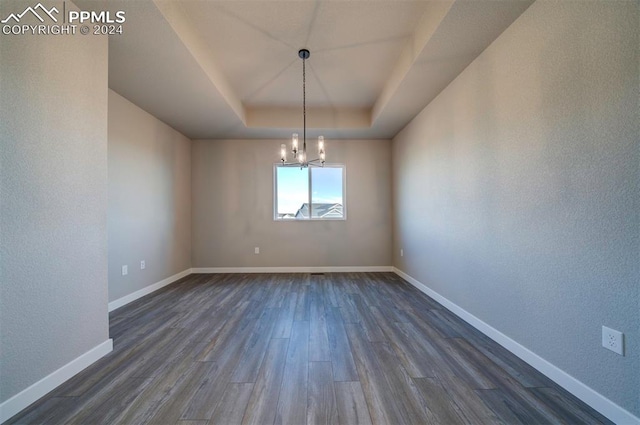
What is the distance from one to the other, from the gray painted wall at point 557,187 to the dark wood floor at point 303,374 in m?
0.34

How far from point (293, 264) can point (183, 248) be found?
2.01 meters

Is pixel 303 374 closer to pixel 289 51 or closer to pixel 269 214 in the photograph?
pixel 289 51

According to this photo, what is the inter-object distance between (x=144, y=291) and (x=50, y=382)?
207cm

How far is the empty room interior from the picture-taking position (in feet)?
4.39

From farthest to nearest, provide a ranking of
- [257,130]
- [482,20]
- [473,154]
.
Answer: [257,130] < [473,154] < [482,20]

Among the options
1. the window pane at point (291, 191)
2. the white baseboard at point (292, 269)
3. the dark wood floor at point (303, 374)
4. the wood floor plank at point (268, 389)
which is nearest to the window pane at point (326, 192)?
the window pane at point (291, 191)

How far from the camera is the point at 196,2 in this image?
205cm

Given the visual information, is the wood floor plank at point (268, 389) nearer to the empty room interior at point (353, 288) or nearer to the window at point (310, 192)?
the empty room interior at point (353, 288)

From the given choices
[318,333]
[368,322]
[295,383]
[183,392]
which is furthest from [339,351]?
[183,392]

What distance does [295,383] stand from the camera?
158 cm

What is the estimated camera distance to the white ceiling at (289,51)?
196 centimetres

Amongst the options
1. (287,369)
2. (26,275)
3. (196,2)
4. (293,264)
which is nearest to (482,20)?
(196,2)

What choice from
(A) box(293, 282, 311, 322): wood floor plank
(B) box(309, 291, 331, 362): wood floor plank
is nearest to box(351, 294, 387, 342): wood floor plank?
(B) box(309, 291, 331, 362): wood floor plank

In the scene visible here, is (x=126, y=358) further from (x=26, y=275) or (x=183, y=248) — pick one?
(x=183, y=248)
